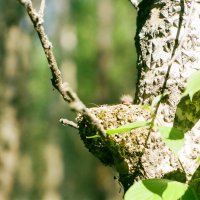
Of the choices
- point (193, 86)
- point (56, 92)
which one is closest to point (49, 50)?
point (193, 86)

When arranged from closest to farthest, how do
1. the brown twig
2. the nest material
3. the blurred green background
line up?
the brown twig → the nest material → the blurred green background

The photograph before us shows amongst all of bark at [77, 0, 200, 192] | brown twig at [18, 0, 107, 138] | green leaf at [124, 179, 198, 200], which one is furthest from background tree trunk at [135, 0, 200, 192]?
brown twig at [18, 0, 107, 138]

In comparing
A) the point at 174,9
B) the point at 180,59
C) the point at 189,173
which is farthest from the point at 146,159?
the point at 174,9

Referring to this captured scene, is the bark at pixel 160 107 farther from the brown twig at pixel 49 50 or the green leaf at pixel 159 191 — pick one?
the brown twig at pixel 49 50

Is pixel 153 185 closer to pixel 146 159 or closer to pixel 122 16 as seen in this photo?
pixel 146 159

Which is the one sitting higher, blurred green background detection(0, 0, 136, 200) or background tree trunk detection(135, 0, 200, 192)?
background tree trunk detection(135, 0, 200, 192)

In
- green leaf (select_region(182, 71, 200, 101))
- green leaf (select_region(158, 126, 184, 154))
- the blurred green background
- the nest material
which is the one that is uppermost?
green leaf (select_region(182, 71, 200, 101))

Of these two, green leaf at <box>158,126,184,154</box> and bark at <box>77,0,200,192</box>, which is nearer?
green leaf at <box>158,126,184,154</box>

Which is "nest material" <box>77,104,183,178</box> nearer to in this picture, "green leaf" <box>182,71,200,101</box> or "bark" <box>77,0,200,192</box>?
"bark" <box>77,0,200,192</box>
